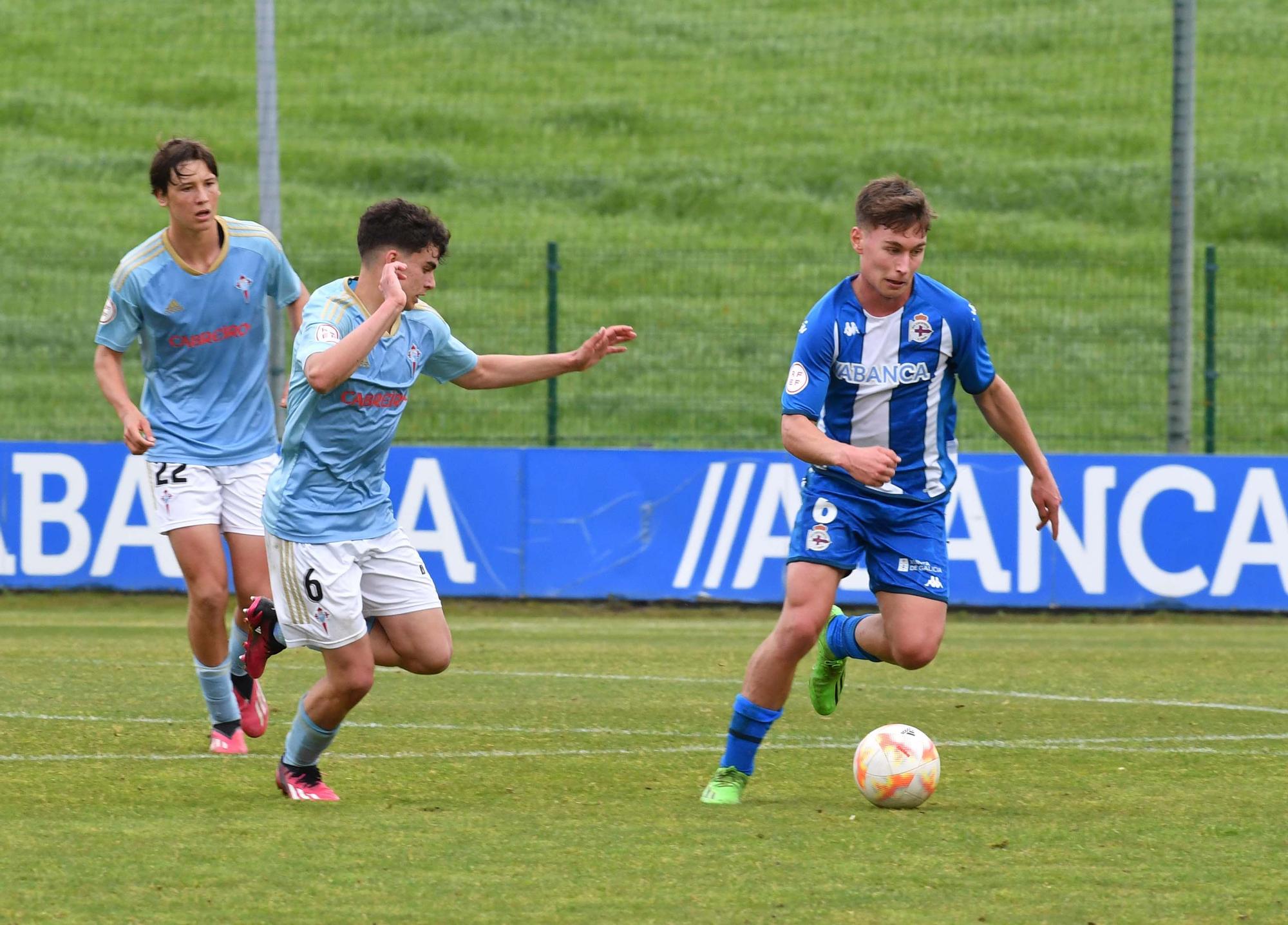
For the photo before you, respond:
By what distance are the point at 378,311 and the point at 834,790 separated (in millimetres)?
2228

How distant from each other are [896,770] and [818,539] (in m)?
0.79

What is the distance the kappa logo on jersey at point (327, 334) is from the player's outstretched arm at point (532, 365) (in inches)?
27.4

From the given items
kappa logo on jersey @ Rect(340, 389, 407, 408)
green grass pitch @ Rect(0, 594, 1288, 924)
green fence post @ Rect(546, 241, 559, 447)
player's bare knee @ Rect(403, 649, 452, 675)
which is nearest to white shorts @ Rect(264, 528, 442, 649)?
player's bare knee @ Rect(403, 649, 452, 675)

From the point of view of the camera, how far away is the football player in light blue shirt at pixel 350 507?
592 cm

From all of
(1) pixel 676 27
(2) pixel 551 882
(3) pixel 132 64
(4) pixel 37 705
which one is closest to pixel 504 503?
(4) pixel 37 705

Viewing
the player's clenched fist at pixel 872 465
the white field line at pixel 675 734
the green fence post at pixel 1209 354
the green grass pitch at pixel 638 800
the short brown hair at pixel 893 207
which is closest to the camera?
the green grass pitch at pixel 638 800

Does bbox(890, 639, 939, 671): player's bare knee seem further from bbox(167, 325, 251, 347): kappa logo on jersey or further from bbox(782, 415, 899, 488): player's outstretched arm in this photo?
bbox(167, 325, 251, 347): kappa logo on jersey

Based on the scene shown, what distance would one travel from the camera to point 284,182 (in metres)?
30.3

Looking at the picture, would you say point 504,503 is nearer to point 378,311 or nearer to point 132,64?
point 378,311

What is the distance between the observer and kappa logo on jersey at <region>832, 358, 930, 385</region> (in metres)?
6.27

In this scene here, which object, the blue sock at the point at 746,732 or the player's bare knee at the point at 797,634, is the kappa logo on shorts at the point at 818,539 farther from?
the blue sock at the point at 746,732

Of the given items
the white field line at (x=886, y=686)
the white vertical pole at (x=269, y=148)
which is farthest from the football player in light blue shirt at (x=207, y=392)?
the white vertical pole at (x=269, y=148)

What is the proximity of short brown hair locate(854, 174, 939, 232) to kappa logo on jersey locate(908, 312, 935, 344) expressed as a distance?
294mm

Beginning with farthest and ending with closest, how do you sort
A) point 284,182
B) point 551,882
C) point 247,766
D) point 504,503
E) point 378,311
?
point 284,182, point 504,503, point 247,766, point 378,311, point 551,882
